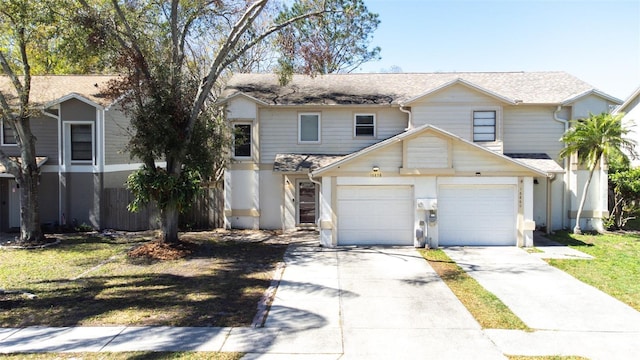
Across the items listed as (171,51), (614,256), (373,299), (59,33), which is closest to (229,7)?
(171,51)

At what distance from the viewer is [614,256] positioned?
12.5 m

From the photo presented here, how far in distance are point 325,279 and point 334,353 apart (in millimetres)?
4014

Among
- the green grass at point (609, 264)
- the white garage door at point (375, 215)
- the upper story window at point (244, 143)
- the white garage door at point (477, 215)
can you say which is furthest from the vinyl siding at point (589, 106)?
the upper story window at point (244, 143)

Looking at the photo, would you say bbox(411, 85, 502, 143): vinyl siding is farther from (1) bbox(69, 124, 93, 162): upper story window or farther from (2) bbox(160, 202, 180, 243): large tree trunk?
A: (1) bbox(69, 124, 93, 162): upper story window

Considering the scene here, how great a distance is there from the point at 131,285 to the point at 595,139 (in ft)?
52.8

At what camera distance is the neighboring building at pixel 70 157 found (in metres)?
16.7

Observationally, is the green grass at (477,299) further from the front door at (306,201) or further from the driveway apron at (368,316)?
the front door at (306,201)

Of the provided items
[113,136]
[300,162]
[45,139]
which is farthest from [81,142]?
[300,162]

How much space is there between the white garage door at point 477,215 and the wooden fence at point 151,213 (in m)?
9.28

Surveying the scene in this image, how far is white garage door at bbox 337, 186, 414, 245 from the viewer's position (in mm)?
14172

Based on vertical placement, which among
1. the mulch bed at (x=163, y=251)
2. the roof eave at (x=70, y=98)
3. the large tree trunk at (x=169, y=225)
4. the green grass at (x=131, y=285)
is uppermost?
the roof eave at (x=70, y=98)

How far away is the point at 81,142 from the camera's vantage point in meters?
17.0

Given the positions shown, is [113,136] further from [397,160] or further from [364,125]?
[397,160]

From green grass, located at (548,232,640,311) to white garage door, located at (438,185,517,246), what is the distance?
228 centimetres
